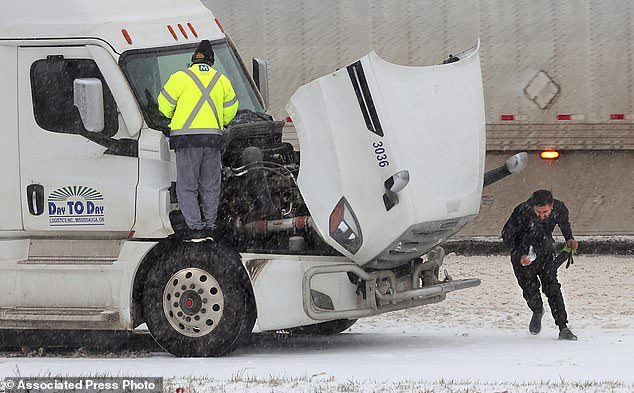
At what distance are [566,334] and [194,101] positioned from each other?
3362 millimetres

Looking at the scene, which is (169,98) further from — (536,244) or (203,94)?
(536,244)

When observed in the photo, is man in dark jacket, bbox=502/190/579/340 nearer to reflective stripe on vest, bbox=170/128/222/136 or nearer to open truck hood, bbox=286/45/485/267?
open truck hood, bbox=286/45/485/267

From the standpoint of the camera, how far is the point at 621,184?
52.3 ft

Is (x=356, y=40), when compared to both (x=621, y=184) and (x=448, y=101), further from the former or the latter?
(x=448, y=101)

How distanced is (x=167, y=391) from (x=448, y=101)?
3462 millimetres

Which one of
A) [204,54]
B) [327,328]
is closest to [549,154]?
[327,328]

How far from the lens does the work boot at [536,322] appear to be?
12.3m

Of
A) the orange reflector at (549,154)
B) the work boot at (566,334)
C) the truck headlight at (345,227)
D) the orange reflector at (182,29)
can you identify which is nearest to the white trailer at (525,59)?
the orange reflector at (549,154)

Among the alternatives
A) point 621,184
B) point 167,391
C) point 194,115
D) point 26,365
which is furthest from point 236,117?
point 621,184

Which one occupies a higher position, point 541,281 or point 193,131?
point 193,131

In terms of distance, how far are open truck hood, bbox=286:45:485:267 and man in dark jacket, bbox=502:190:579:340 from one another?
1.23m

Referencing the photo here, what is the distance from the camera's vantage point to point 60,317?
11383 millimetres

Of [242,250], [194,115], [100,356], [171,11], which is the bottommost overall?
[100,356]

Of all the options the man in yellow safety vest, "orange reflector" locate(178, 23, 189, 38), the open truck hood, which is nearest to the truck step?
the man in yellow safety vest
